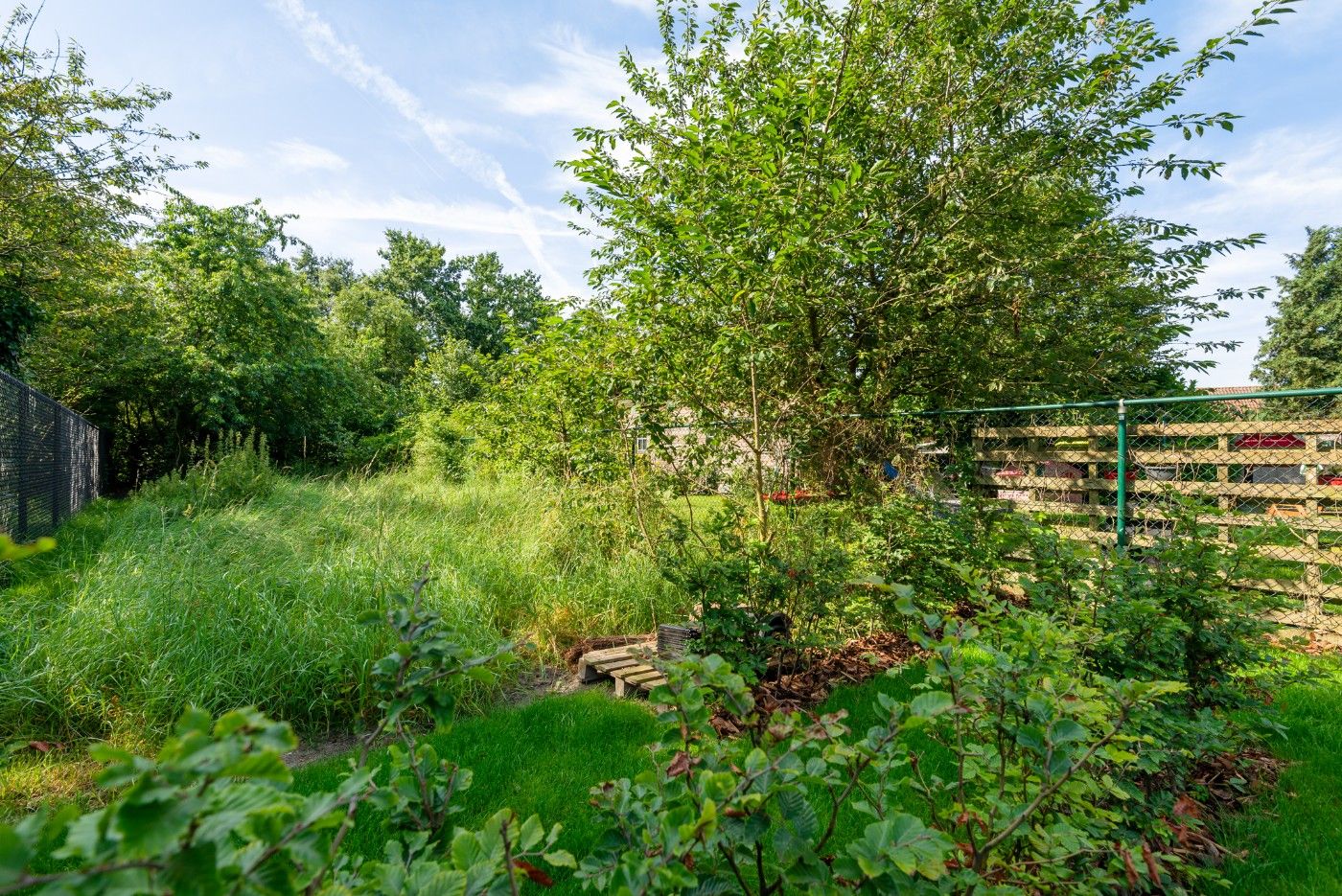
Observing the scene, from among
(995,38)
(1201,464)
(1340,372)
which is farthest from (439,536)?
(1340,372)

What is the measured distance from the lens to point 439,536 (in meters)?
5.41

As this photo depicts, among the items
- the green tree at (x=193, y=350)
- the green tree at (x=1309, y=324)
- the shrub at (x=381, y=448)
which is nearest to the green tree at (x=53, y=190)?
the green tree at (x=193, y=350)

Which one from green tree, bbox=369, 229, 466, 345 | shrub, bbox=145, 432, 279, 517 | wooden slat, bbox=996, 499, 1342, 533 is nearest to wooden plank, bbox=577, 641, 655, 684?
wooden slat, bbox=996, 499, 1342, 533

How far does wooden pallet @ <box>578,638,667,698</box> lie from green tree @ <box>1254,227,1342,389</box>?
122 feet

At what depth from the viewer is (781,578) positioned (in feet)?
11.3

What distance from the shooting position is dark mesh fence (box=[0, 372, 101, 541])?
6438 mm

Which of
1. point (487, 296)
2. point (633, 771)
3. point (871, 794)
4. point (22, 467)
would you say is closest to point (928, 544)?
point (633, 771)

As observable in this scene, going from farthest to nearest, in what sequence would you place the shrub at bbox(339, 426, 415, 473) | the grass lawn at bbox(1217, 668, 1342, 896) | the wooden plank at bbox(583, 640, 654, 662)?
the shrub at bbox(339, 426, 415, 473)
the wooden plank at bbox(583, 640, 654, 662)
the grass lawn at bbox(1217, 668, 1342, 896)

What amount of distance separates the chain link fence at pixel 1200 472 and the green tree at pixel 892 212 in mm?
1231

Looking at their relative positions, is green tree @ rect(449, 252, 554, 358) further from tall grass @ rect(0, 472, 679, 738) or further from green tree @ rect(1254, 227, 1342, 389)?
green tree @ rect(1254, 227, 1342, 389)

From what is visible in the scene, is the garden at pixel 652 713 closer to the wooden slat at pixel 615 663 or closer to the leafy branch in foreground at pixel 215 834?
the leafy branch in foreground at pixel 215 834

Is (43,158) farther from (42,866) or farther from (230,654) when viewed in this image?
(42,866)

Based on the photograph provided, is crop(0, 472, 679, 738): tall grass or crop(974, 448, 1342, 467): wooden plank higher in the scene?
crop(974, 448, 1342, 467): wooden plank

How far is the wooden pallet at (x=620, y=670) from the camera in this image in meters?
3.69
